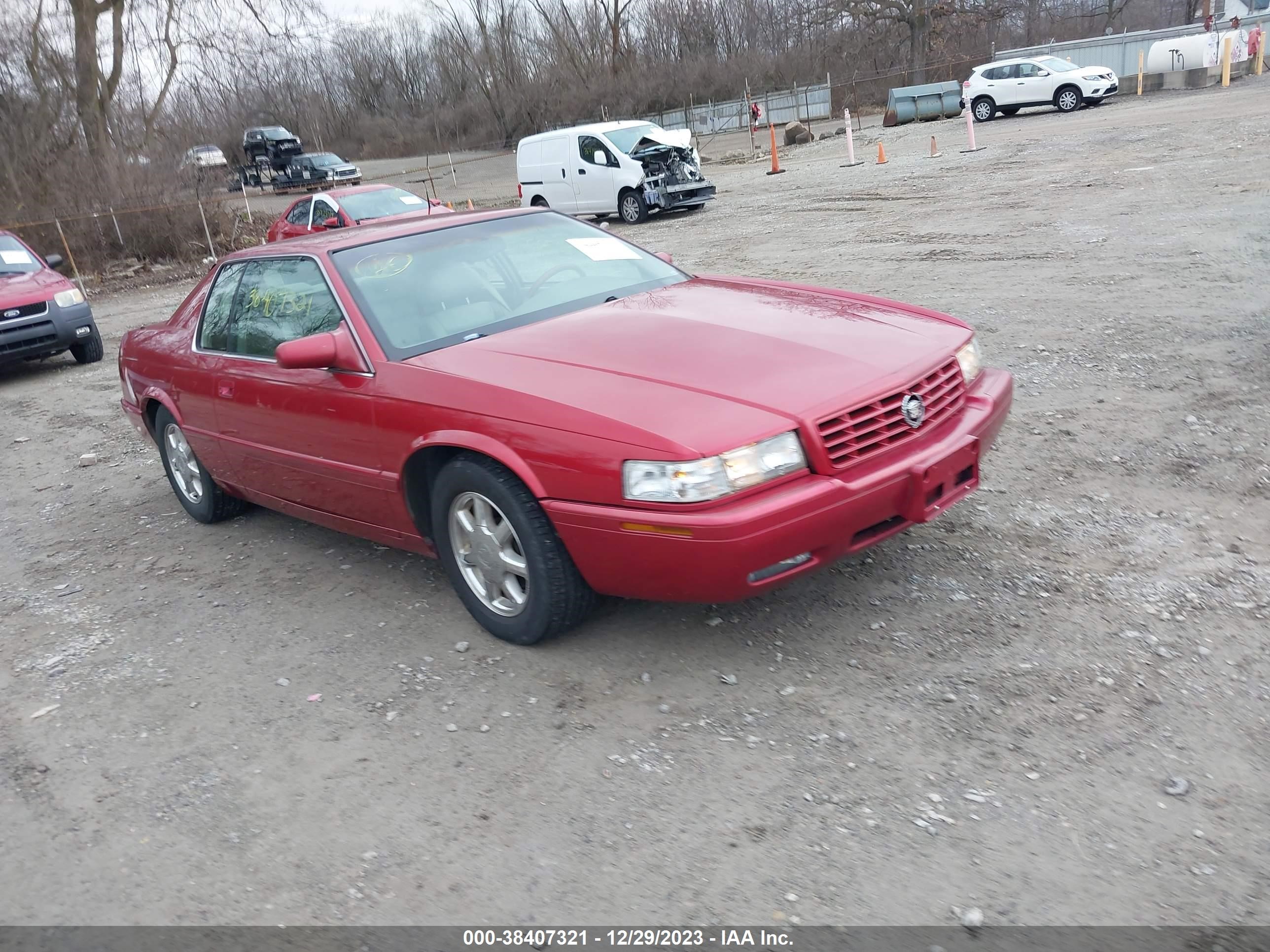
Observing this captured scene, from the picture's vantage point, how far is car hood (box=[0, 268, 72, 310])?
36.6 ft

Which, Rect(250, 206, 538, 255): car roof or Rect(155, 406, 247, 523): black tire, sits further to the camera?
Rect(155, 406, 247, 523): black tire

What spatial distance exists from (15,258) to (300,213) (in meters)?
5.39

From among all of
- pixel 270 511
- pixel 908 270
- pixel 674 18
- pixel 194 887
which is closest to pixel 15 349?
pixel 270 511

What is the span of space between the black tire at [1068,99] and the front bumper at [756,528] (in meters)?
27.5

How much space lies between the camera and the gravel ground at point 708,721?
2.67 m

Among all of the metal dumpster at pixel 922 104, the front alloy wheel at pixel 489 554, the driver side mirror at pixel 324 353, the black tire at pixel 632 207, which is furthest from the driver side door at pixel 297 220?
the metal dumpster at pixel 922 104

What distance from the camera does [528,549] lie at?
3.66 metres

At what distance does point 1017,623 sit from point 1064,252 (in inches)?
298

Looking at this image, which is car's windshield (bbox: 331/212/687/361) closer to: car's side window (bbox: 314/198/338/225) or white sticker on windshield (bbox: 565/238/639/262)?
white sticker on windshield (bbox: 565/238/639/262)

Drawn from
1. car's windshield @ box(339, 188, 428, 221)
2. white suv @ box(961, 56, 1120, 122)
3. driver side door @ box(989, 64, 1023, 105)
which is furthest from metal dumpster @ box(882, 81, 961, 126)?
car's windshield @ box(339, 188, 428, 221)

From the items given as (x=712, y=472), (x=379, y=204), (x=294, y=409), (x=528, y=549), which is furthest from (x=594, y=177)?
(x=712, y=472)

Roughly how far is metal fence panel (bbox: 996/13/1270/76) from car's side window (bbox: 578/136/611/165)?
20051 millimetres

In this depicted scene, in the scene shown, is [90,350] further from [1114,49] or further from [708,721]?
[1114,49]

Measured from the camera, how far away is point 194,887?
2.90m
